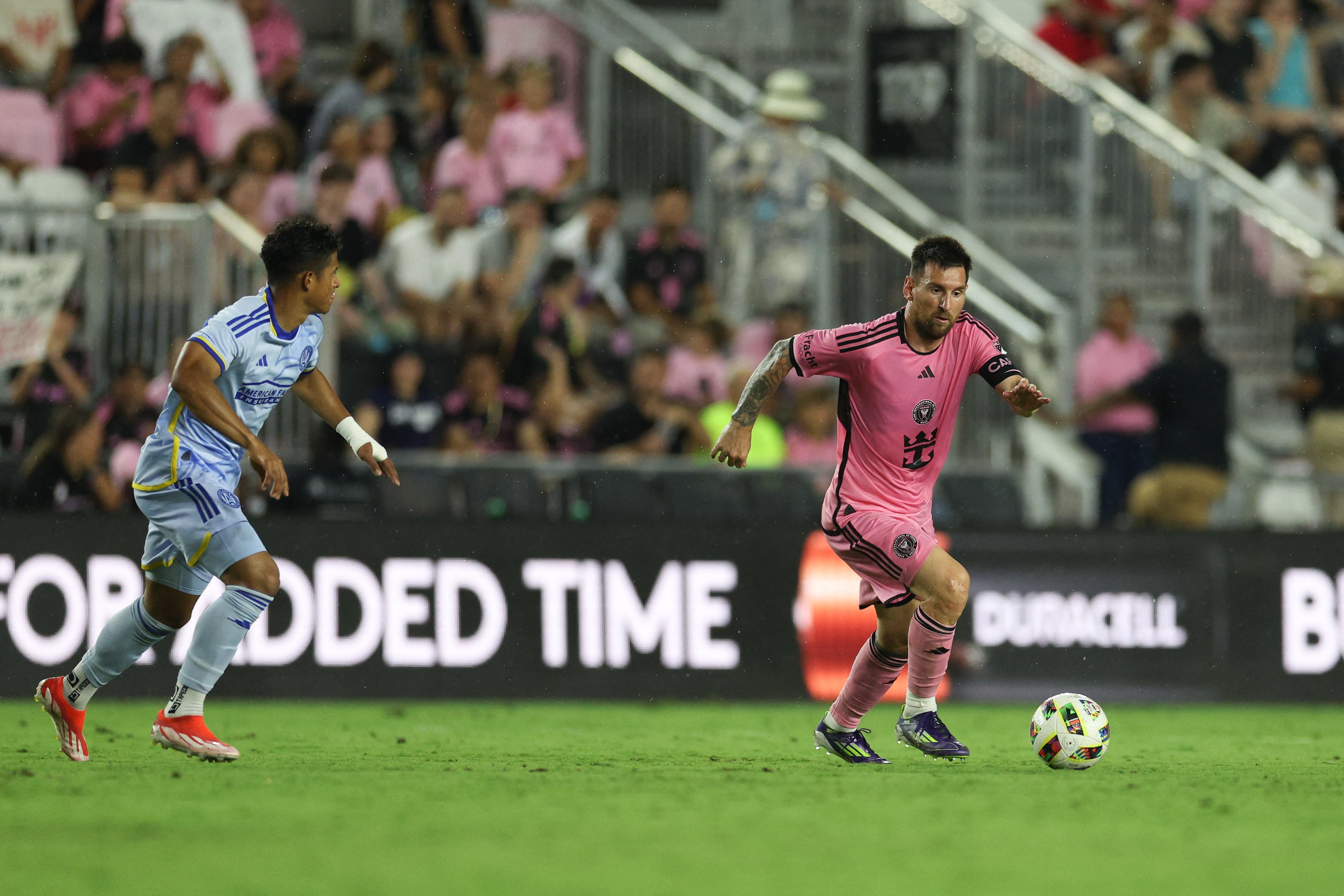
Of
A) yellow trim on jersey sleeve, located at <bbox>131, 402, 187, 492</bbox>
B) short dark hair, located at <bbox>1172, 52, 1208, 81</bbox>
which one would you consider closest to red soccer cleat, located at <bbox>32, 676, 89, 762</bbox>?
yellow trim on jersey sleeve, located at <bbox>131, 402, 187, 492</bbox>

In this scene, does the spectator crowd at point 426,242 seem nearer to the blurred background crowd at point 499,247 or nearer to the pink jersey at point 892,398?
the blurred background crowd at point 499,247

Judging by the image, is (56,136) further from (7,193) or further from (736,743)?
(736,743)

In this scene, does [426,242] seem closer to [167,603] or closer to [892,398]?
[167,603]

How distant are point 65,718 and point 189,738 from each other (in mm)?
561

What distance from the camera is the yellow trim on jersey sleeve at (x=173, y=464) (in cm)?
789

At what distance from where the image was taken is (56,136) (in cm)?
1485

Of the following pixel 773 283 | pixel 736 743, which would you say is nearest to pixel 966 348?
pixel 736 743

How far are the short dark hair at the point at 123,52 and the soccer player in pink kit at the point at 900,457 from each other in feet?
28.4

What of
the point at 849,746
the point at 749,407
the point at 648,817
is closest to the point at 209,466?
the point at 749,407

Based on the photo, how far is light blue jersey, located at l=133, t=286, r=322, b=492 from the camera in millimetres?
7852

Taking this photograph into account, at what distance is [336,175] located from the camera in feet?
47.6

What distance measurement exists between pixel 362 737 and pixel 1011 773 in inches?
135

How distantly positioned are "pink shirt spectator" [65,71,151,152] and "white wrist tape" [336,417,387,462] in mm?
7438

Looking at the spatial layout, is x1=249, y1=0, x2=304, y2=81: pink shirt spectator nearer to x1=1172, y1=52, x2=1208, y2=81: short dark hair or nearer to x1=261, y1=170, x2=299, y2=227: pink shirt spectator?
x1=261, y1=170, x2=299, y2=227: pink shirt spectator
